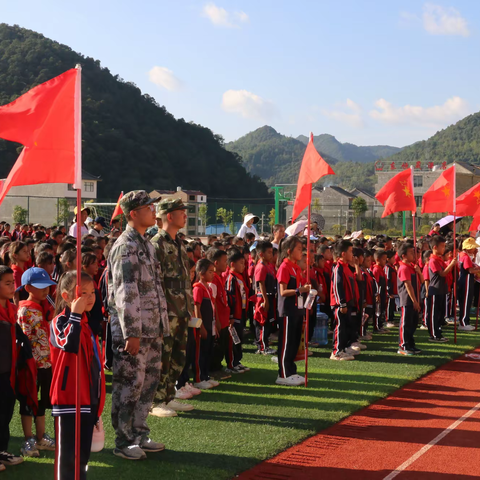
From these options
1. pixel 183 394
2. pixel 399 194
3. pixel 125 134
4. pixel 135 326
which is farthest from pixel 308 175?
pixel 125 134

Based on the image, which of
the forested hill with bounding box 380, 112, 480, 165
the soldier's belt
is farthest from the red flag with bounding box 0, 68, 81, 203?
the forested hill with bounding box 380, 112, 480, 165

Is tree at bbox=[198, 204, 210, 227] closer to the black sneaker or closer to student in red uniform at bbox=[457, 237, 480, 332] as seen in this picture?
student in red uniform at bbox=[457, 237, 480, 332]

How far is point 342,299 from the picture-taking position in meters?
10.4

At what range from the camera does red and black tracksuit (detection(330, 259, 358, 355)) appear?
10.4 meters

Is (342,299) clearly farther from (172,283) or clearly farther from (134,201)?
(134,201)

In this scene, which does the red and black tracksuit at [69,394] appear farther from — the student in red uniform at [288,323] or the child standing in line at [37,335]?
the student in red uniform at [288,323]

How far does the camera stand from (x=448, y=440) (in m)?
6.71

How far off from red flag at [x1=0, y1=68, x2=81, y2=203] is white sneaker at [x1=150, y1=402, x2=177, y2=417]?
3394 millimetres

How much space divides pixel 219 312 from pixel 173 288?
2726 millimetres

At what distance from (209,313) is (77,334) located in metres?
4.21

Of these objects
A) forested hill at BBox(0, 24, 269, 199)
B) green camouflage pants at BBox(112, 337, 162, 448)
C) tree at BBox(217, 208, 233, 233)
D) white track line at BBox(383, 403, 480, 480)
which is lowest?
white track line at BBox(383, 403, 480, 480)

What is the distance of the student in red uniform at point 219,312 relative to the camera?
29.6 feet

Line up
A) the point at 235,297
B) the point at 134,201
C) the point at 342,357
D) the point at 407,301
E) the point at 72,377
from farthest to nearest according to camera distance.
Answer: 1. the point at 407,301
2. the point at 342,357
3. the point at 235,297
4. the point at 134,201
5. the point at 72,377

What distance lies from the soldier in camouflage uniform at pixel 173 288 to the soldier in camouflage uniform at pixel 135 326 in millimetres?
472
